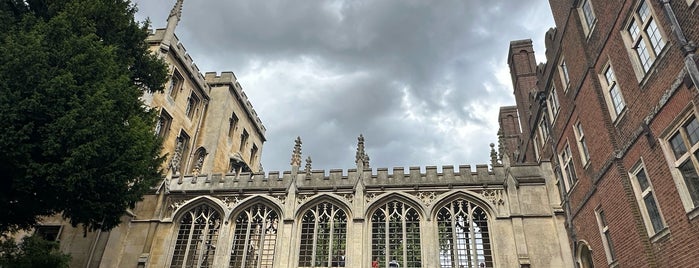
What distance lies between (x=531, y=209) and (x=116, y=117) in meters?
13.9

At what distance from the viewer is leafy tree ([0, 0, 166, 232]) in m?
9.79

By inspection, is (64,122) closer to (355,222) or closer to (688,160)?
(355,222)

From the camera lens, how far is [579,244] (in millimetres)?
13383

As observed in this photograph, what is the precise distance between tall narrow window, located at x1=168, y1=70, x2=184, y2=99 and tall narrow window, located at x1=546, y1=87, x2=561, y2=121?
18.9 meters

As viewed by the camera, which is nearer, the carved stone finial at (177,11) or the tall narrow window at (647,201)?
the tall narrow window at (647,201)

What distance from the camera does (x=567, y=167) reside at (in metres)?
14.5

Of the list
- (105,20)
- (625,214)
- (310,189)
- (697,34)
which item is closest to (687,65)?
(697,34)

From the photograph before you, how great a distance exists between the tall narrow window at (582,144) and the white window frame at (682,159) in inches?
164

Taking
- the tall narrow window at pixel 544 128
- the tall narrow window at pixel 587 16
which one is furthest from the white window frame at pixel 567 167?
the tall narrow window at pixel 587 16

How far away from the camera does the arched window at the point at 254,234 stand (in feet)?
53.1

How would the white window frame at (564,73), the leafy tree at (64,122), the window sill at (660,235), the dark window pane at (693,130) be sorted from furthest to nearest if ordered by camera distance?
the white window frame at (564,73), the leafy tree at (64,122), the window sill at (660,235), the dark window pane at (693,130)

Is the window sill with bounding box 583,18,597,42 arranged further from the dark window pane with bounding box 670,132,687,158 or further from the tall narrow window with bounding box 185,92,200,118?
the tall narrow window with bounding box 185,92,200,118

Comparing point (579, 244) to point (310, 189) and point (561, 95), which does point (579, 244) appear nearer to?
point (561, 95)

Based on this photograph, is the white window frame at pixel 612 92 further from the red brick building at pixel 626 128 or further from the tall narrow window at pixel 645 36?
the tall narrow window at pixel 645 36
